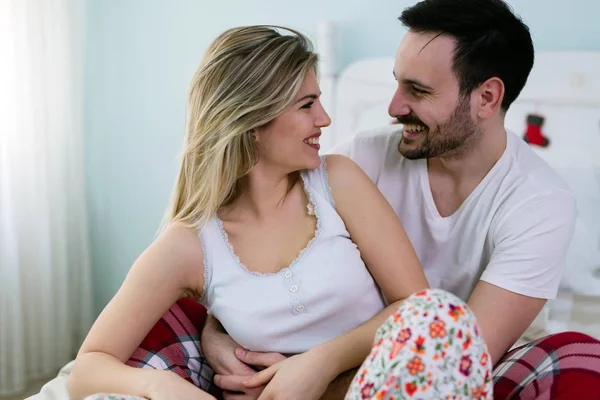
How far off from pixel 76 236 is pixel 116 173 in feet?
1.07

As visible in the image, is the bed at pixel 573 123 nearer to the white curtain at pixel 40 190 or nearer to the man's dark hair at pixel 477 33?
the man's dark hair at pixel 477 33

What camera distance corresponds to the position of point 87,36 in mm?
2904

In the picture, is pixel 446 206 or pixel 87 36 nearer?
pixel 446 206

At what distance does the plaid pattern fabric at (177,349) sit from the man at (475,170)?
0.18ft

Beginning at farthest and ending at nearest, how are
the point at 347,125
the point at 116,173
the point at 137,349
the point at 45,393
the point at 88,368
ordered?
1. the point at 116,173
2. the point at 347,125
3. the point at 45,393
4. the point at 137,349
5. the point at 88,368

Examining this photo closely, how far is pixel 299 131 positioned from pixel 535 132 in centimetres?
108

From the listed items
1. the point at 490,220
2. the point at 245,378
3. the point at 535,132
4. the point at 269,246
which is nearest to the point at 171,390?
the point at 245,378

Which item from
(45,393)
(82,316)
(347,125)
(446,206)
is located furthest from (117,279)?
(446,206)

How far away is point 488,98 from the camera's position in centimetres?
173

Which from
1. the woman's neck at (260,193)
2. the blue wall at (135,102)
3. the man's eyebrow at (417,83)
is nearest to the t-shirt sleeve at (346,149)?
the man's eyebrow at (417,83)

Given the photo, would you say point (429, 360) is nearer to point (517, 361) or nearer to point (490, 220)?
point (517, 361)

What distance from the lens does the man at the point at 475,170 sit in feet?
5.21

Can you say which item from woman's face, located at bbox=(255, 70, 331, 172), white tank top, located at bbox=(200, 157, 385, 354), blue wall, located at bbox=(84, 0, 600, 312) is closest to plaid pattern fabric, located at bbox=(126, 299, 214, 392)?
white tank top, located at bbox=(200, 157, 385, 354)

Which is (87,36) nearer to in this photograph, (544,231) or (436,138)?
(436,138)
